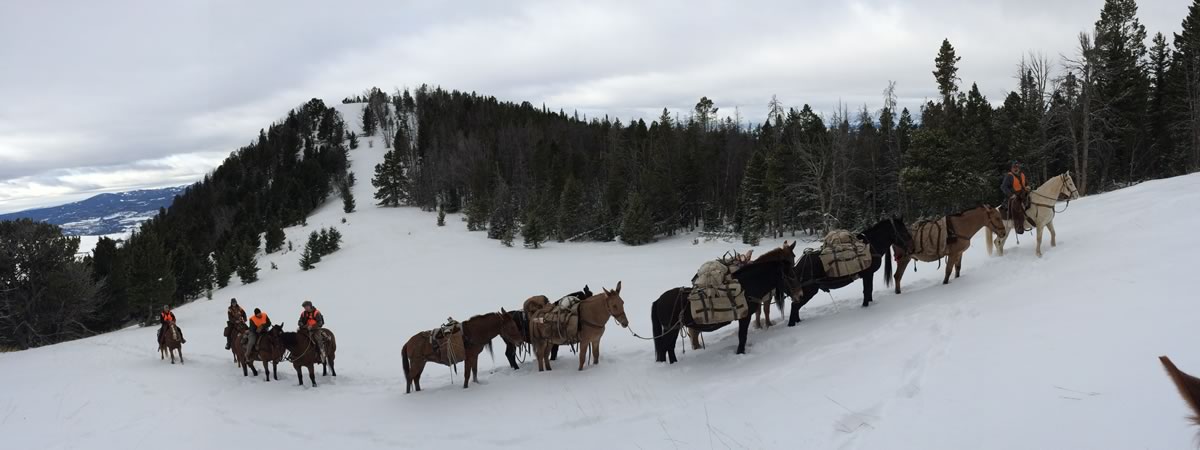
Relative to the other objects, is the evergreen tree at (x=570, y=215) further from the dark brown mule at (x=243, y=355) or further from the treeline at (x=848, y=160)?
the dark brown mule at (x=243, y=355)

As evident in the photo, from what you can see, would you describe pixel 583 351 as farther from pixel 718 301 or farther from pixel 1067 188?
pixel 1067 188

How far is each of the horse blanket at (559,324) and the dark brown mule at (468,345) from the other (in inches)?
20.7

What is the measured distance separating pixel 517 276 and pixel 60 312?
2243 centimetres

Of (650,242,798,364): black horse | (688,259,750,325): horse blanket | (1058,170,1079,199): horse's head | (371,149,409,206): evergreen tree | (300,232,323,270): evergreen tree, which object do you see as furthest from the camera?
(371,149,409,206): evergreen tree

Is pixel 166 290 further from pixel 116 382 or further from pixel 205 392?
pixel 205 392

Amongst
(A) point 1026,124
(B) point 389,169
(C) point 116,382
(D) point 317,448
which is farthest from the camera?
(B) point 389,169

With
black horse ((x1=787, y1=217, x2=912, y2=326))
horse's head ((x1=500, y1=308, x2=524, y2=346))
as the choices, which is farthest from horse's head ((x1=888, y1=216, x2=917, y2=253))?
horse's head ((x1=500, y1=308, x2=524, y2=346))

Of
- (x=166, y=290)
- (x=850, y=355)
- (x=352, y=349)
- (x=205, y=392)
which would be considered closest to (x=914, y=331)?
(x=850, y=355)

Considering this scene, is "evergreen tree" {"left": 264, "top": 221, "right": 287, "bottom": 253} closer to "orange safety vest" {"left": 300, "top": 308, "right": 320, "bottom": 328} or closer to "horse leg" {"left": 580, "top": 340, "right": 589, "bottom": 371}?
"orange safety vest" {"left": 300, "top": 308, "right": 320, "bottom": 328}

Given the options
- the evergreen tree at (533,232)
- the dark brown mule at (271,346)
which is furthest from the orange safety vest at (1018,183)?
the evergreen tree at (533,232)

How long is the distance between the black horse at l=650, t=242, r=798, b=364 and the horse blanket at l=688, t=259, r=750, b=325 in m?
0.21

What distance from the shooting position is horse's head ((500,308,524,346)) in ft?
30.1

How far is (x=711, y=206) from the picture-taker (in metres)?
45.8

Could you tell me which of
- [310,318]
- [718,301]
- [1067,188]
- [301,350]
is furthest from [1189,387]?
[310,318]
